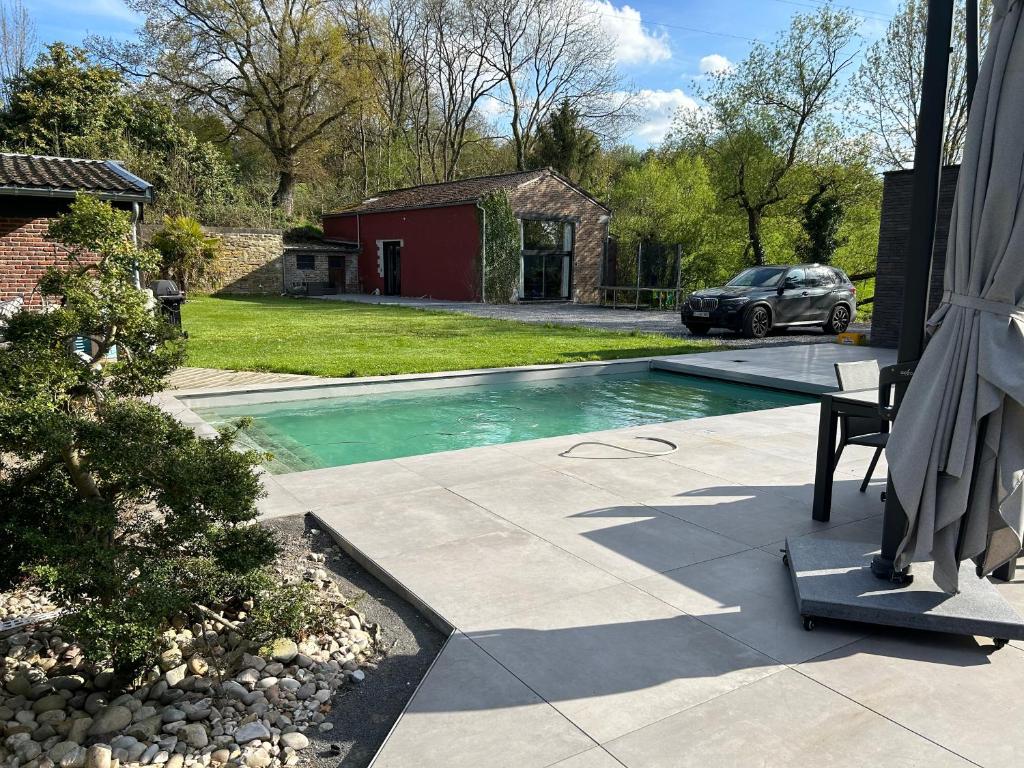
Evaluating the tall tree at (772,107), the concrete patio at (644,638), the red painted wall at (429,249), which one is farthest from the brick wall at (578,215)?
the concrete patio at (644,638)

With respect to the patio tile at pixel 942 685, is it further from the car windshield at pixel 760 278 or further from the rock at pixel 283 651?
the car windshield at pixel 760 278

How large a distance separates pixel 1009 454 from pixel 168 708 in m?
3.04

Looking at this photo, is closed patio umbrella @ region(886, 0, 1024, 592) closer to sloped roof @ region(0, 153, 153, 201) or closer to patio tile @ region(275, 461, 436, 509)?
patio tile @ region(275, 461, 436, 509)

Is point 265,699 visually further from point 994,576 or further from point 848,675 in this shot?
point 994,576

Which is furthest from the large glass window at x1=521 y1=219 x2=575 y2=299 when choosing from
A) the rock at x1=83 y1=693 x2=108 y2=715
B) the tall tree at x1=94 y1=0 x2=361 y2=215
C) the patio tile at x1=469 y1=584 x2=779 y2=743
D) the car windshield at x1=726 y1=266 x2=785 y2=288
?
the rock at x1=83 y1=693 x2=108 y2=715

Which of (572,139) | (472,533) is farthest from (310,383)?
(572,139)

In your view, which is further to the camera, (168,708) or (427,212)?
(427,212)

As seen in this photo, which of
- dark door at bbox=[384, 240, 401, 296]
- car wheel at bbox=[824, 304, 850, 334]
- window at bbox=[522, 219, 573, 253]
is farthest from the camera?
dark door at bbox=[384, 240, 401, 296]

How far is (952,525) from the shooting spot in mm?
2590

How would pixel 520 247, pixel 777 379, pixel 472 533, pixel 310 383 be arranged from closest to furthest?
pixel 472 533 → pixel 310 383 → pixel 777 379 → pixel 520 247

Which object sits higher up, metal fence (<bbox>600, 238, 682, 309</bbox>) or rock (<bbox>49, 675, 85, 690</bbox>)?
metal fence (<bbox>600, 238, 682, 309</bbox>)

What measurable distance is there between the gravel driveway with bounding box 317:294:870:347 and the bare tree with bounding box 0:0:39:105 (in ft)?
45.5

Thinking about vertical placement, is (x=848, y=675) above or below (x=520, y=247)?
below

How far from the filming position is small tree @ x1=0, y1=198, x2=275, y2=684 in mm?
2135
